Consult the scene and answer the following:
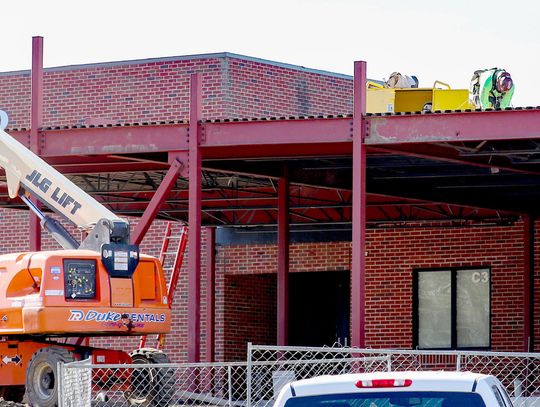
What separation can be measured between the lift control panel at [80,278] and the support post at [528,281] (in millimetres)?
13522

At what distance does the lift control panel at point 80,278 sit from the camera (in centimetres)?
2119

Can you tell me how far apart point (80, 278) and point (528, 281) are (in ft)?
45.5

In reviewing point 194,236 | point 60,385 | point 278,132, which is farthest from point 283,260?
point 60,385

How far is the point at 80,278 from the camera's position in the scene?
2133cm

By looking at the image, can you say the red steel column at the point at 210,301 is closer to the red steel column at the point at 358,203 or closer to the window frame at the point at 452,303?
the window frame at the point at 452,303

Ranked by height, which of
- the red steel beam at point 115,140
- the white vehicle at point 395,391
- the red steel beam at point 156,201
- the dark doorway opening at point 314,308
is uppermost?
the red steel beam at point 115,140

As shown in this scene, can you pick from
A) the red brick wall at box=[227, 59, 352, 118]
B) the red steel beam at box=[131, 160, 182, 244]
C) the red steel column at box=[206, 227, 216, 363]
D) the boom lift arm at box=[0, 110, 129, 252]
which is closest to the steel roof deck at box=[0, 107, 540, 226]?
the red steel beam at box=[131, 160, 182, 244]

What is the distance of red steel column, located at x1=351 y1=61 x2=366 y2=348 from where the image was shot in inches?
866

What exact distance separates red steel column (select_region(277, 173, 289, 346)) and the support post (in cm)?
650

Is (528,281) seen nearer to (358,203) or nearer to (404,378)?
(358,203)

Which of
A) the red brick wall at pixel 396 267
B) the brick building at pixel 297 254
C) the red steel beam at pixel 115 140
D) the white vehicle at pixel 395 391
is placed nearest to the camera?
the white vehicle at pixel 395 391

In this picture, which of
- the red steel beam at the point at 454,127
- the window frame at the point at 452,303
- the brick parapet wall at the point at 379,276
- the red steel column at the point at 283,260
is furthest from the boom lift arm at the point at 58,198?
the window frame at the point at 452,303

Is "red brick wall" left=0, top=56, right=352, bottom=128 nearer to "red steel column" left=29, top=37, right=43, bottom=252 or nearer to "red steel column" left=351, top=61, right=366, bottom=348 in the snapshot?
"red steel column" left=29, top=37, right=43, bottom=252

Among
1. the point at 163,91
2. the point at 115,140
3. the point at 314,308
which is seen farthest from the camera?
the point at 314,308
